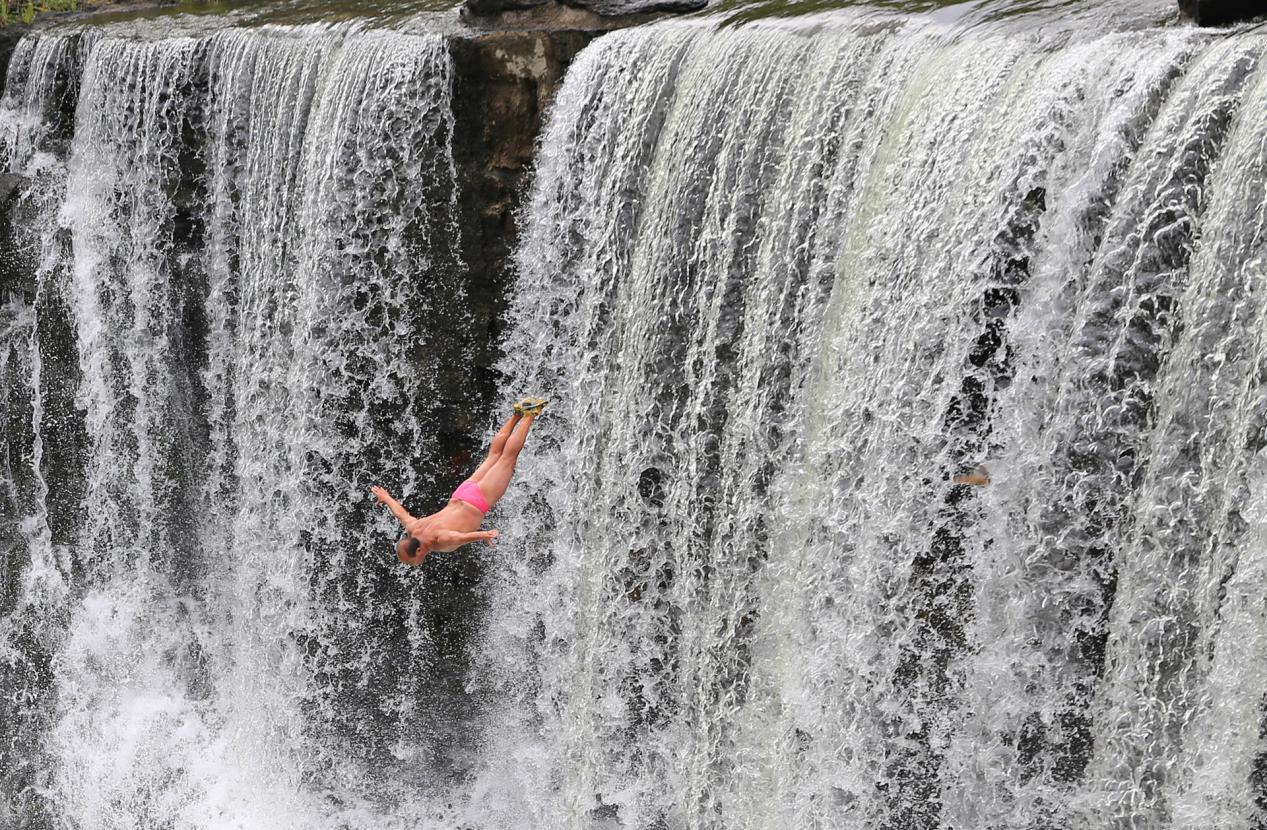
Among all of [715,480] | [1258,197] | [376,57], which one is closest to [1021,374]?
[1258,197]

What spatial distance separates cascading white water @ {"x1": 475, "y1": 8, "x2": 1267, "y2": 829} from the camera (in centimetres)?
397

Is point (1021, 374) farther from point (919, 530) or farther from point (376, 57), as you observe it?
point (376, 57)

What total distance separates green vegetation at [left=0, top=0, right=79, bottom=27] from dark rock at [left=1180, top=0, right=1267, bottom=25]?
8.47 meters

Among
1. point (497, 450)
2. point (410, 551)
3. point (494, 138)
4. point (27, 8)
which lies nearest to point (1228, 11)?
point (497, 450)

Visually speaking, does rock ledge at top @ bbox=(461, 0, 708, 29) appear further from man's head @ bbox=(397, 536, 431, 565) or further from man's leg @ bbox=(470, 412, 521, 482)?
man's head @ bbox=(397, 536, 431, 565)

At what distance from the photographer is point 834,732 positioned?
5.21 m

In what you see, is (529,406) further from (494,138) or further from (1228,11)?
(1228,11)

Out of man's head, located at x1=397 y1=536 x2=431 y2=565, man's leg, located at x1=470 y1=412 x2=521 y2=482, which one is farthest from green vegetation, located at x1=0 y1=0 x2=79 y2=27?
man's head, located at x1=397 y1=536 x2=431 y2=565

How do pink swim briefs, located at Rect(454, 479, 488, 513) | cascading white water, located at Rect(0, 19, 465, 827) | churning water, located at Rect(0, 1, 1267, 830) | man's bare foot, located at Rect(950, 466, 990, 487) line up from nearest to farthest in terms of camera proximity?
churning water, located at Rect(0, 1, 1267, 830) < man's bare foot, located at Rect(950, 466, 990, 487) < pink swim briefs, located at Rect(454, 479, 488, 513) < cascading white water, located at Rect(0, 19, 465, 827)

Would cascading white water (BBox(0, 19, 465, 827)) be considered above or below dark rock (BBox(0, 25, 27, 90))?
below

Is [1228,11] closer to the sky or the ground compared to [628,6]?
closer to the ground

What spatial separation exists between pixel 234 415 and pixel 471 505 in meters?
3.10

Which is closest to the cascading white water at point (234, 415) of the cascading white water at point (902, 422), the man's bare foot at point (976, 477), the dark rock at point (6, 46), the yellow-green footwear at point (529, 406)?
the dark rock at point (6, 46)

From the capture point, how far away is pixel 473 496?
5.55m
